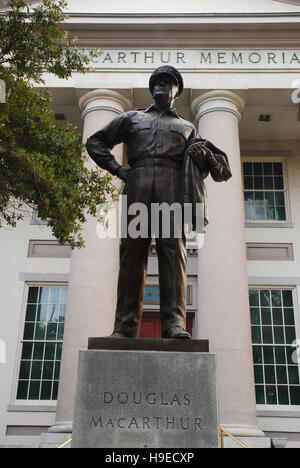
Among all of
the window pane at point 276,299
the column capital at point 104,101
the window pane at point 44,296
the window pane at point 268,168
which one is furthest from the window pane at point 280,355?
the column capital at point 104,101

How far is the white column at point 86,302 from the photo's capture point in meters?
10.9

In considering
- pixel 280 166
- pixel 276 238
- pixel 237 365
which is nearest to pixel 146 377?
pixel 237 365

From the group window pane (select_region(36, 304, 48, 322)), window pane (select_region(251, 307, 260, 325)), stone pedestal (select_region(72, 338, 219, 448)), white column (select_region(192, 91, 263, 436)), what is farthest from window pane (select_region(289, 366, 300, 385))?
stone pedestal (select_region(72, 338, 219, 448))

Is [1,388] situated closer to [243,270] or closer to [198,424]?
[243,270]

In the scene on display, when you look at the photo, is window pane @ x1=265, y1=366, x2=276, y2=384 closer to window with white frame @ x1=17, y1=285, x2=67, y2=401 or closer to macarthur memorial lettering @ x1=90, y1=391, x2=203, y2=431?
window with white frame @ x1=17, y1=285, x2=67, y2=401

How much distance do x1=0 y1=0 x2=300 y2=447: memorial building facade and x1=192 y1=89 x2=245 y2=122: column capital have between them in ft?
0.10

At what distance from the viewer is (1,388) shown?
13508 millimetres

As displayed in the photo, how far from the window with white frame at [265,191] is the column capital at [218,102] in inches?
116

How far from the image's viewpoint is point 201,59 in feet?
47.4

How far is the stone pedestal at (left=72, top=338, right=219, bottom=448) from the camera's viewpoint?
3760mm

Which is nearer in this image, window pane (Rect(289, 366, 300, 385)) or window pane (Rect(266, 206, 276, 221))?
window pane (Rect(289, 366, 300, 385))

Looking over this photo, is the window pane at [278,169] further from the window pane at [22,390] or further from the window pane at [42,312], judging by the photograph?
the window pane at [22,390]

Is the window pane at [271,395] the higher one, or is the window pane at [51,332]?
the window pane at [51,332]

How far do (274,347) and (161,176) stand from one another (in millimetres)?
10430
